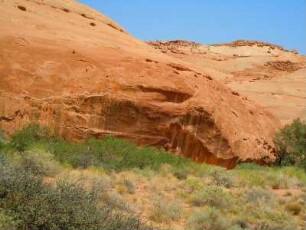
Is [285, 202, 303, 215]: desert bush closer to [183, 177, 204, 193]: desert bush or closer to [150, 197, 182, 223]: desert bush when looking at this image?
[183, 177, 204, 193]: desert bush

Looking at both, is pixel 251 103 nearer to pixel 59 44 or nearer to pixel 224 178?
pixel 224 178

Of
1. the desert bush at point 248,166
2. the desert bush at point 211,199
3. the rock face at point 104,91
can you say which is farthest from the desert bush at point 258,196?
the desert bush at point 248,166

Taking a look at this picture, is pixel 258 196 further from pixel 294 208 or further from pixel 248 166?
pixel 248 166

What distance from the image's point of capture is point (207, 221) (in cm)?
926

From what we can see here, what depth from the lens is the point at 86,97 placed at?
601 inches

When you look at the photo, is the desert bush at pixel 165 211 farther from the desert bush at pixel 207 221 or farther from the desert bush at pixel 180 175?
the desert bush at pixel 180 175

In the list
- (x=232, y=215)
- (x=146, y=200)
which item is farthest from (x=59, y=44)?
(x=232, y=215)

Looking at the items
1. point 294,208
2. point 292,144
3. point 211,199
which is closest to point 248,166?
point 292,144

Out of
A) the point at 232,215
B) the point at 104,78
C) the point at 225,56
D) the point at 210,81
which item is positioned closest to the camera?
the point at 232,215

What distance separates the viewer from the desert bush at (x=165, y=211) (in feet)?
30.7

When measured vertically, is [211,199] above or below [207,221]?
above

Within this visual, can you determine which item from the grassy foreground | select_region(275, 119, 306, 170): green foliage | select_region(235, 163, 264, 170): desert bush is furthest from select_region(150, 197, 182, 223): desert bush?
select_region(275, 119, 306, 170): green foliage

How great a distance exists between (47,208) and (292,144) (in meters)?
17.1

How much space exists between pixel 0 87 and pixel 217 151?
770 centimetres
